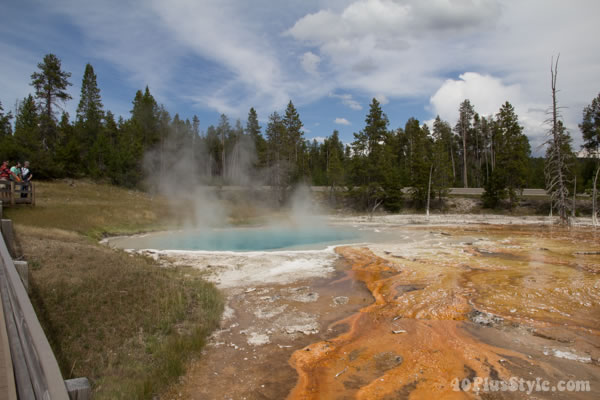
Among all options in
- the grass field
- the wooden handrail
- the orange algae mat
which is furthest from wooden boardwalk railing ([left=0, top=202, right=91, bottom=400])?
the orange algae mat

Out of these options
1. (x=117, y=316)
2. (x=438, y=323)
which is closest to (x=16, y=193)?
(x=117, y=316)

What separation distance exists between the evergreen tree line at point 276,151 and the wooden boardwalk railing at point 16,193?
14193 mm

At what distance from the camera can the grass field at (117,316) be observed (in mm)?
4609

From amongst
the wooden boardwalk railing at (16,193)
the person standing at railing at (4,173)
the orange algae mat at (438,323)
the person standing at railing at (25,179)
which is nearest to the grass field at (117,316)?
the orange algae mat at (438,323)

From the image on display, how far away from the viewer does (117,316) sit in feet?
19.7

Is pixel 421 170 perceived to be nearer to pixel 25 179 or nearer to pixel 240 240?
pixel 240 240

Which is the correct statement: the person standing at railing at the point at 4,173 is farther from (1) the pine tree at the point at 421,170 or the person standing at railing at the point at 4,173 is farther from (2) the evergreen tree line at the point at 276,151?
(1) the pine tree at the point at 421,170

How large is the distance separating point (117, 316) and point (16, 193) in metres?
16.8

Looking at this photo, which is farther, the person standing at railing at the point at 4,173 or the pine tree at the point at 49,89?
the pine tree at the point at 49,89

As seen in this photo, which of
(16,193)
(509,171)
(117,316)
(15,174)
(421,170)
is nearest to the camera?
(117,316)

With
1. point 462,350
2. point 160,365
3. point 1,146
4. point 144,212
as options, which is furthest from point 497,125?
point 1,146

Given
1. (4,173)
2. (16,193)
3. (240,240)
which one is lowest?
(240,240)

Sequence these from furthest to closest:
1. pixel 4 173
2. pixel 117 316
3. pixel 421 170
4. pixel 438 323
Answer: pixel 421 170, pixel 4 173, pixel 438 323, pixel 117 316

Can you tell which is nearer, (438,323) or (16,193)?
(438,323)
